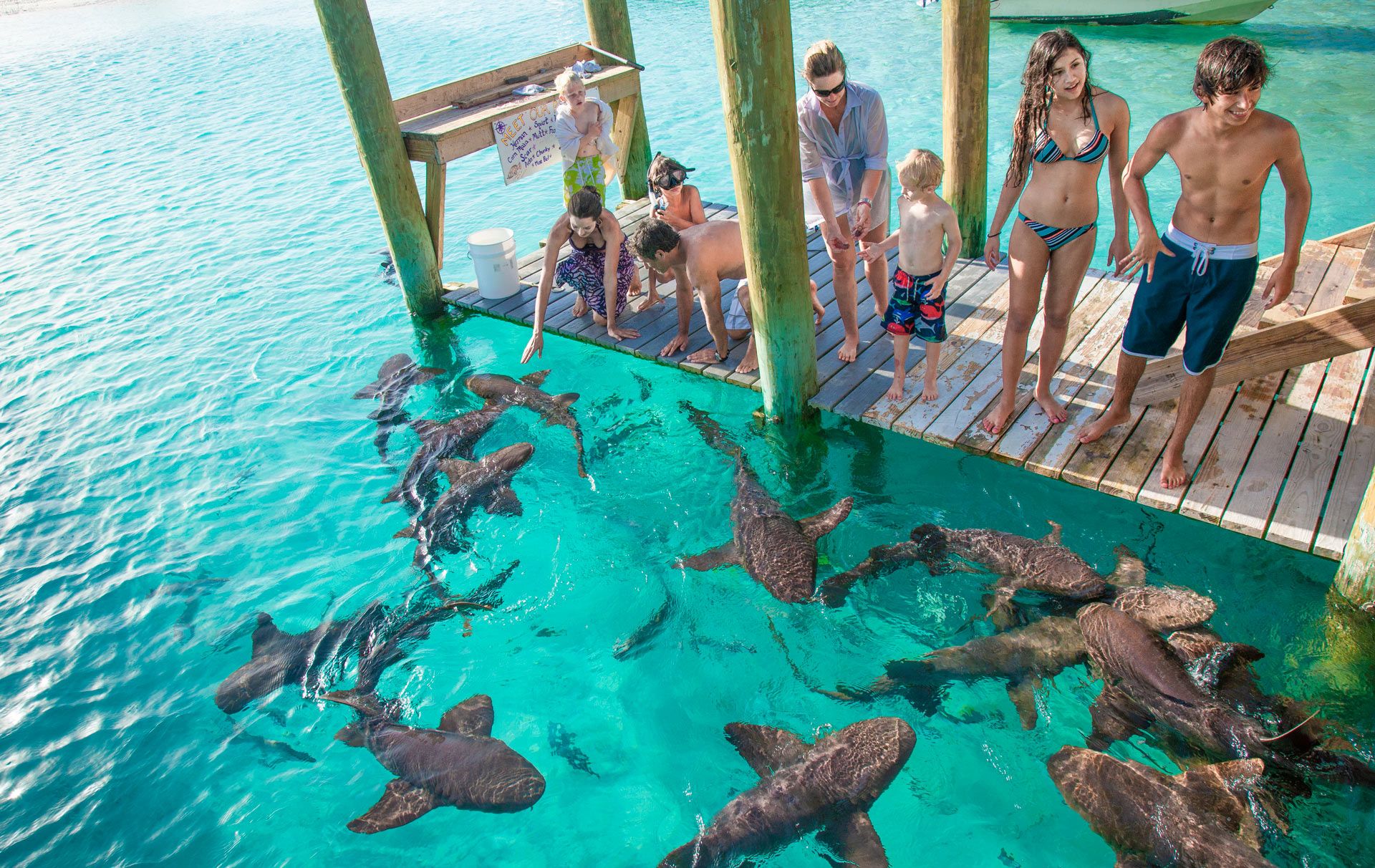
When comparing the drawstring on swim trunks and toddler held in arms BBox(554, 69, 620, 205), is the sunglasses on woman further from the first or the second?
toddler held in arms BBox(554, 69, 620, 205)

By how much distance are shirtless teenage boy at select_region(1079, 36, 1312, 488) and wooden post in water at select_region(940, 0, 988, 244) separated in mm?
2750

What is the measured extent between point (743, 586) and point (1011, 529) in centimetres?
185

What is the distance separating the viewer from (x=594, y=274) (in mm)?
7414

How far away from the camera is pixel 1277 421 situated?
5125mm

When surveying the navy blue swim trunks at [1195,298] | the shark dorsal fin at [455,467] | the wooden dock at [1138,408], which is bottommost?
the shark dorsal fin at [455,467]

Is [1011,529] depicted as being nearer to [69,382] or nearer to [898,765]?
[898,765]

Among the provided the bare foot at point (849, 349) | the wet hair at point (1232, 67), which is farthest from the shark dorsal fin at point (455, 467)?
the wet hair at point (1232, 67)

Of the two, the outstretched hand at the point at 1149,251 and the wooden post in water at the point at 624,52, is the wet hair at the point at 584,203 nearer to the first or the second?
the wooden post in water at the point at 624,52

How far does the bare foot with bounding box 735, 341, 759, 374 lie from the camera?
649cm

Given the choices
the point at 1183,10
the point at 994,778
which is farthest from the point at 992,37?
the point at 994,778

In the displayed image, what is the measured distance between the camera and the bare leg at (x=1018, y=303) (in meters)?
4.83

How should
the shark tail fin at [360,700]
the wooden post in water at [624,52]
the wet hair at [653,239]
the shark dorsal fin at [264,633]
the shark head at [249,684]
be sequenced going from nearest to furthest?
1. the shark tail fin at [360,700]
2. the shark head at [249,684]
3. the shark dorsal fin at [264,633]
4. the wet hair at [653,239]
5. the wooden post in water at [624,52]

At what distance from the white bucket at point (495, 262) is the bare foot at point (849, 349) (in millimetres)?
3476

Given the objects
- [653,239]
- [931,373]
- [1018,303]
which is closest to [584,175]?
[653,239]
